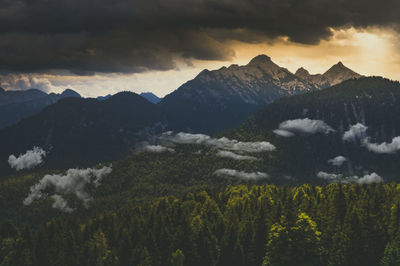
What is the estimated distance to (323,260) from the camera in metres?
100

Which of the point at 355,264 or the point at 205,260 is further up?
the point at 355,264

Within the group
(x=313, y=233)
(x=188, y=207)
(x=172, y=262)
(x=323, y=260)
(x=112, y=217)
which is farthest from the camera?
(x=188, y=207)

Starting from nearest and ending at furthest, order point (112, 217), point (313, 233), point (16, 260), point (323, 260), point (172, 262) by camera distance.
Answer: point (313, 233) < point (323, 260) < point (172, 262) < point (16, 260) < point (112, 217)

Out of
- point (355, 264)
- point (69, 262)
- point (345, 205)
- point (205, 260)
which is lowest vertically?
point (69, 262)

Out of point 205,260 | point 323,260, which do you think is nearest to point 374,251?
point 323,260

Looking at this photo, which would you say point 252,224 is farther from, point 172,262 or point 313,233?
point 313,233

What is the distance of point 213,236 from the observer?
126 metres

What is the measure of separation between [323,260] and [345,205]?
97.6 feet

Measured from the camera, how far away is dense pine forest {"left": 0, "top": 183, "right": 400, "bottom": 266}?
10300 cm

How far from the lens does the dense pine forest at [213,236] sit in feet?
338

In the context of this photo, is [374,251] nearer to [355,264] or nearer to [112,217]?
[355,264]

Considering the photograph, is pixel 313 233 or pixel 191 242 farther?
pixel 191 242

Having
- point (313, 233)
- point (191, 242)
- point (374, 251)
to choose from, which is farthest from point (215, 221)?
point (313, 233)

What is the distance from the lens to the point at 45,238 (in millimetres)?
138500
